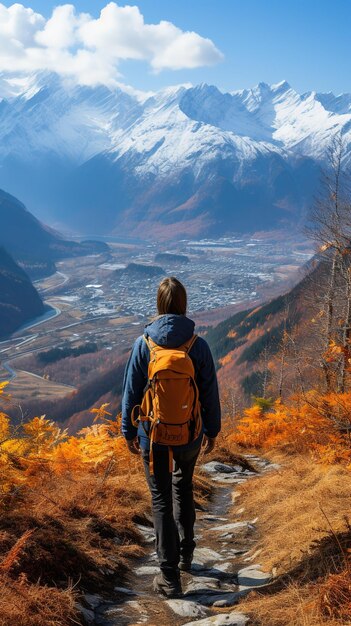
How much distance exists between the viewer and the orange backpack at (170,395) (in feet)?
14.3

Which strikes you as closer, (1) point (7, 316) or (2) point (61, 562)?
(2) point (61, 562)

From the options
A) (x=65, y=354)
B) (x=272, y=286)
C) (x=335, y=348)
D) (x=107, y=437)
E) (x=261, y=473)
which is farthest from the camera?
(x=272, y=286)

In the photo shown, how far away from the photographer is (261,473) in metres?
11.4

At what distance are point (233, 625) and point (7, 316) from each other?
168670mm

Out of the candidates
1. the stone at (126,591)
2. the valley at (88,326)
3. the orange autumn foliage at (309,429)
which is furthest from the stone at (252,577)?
the valley at (88,326)

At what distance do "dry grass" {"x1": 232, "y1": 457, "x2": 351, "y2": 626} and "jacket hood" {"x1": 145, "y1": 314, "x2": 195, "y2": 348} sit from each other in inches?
69.2

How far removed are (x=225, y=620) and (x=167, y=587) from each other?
936 mm

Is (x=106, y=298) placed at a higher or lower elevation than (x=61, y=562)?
lower

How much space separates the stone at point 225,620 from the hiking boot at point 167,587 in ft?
2.03

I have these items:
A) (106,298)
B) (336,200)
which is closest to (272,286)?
(106,298)

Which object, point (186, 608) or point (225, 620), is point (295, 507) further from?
point (225, 620)

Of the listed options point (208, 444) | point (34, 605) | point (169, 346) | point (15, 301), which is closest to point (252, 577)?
point (208, 444)

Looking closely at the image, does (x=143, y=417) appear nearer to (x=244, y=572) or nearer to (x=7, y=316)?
(x=244, y=572)

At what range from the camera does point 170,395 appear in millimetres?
4375
